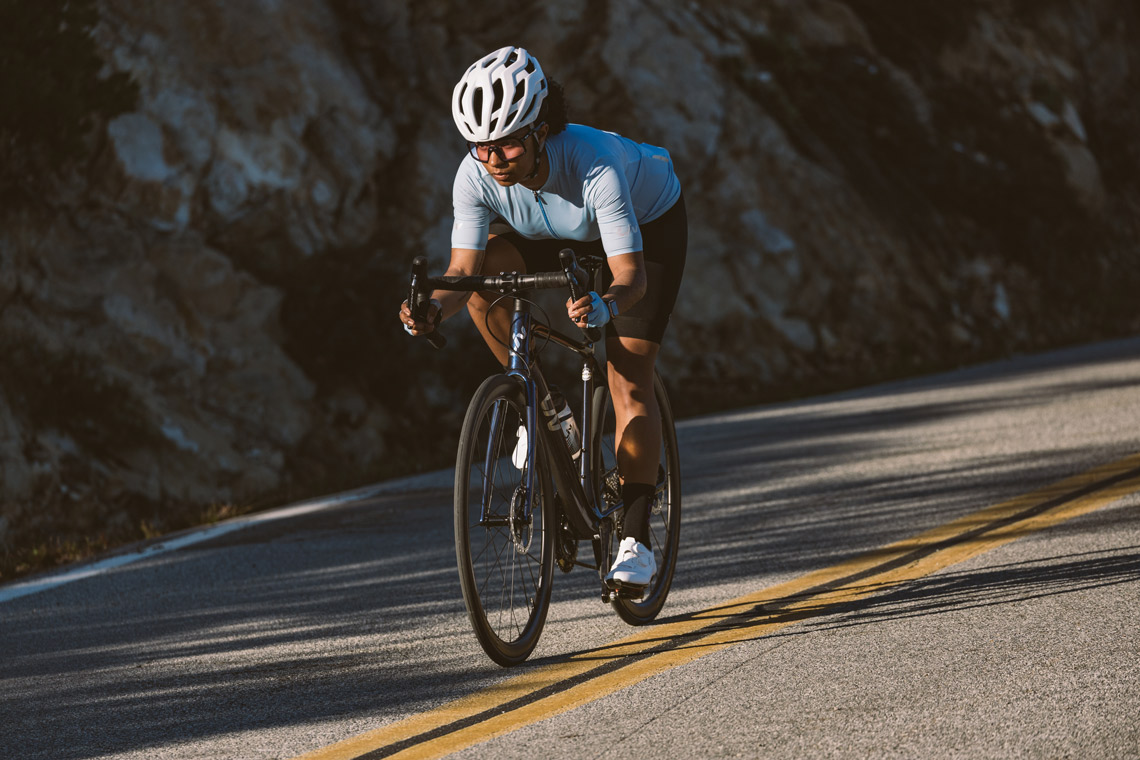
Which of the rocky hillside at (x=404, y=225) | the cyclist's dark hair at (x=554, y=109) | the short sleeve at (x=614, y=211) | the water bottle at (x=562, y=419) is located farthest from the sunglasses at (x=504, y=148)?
the rocky hillside at (x=404, y=225)

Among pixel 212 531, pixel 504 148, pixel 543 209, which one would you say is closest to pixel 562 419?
pixel 543 209

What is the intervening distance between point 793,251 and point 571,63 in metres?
3.80

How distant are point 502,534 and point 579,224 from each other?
44.0 inches

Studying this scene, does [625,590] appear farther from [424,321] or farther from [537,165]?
[537,165]

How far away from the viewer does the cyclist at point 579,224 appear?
4.43 m

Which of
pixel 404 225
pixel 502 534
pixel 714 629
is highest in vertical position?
pixel 404 225

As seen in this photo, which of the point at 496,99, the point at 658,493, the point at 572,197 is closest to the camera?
the point at 496,99

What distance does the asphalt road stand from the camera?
374 cm

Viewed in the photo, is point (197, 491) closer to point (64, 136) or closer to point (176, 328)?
point (176, 328)

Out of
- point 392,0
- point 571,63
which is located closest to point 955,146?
point 571,63

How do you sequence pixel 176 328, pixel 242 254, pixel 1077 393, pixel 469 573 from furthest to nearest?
1. pixel 242 254
2. pixel 176 328
3. pixel 1077 393
4. pixel 469 573

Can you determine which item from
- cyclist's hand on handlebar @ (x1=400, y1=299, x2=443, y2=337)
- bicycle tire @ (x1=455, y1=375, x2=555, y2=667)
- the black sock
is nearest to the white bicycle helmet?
cyclist's hand on handlebar @ (x1=400, y1=299, x2=443, y2=337)

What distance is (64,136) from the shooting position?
11.5 meters

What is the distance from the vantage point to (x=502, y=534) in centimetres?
460
